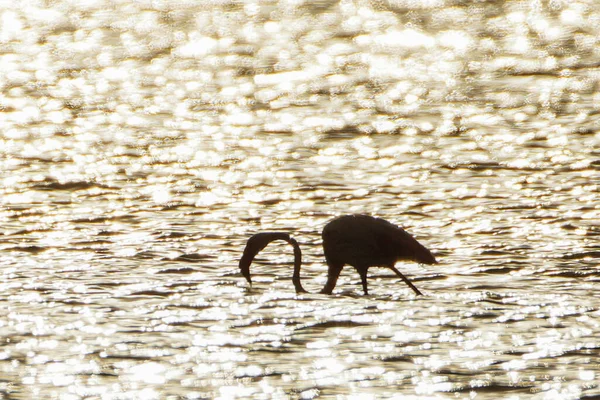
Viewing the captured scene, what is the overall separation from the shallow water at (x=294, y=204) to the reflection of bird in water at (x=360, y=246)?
0.25 metres

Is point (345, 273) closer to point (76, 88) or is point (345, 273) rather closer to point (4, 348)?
point (4, 348)

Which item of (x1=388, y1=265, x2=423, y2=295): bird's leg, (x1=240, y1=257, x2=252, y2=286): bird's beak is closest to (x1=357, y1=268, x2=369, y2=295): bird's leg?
(x1=388, y1=265, x2=423, y2=295): bird's leg

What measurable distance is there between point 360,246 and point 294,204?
383cm

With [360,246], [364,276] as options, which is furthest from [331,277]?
[360,246]

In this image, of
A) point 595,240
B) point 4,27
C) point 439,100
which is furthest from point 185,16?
point 595,240

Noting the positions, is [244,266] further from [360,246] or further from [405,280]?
[405,280]

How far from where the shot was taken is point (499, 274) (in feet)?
35.3

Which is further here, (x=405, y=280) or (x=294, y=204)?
(x=294, y=204)

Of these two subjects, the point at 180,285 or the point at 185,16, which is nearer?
the point at 180,285

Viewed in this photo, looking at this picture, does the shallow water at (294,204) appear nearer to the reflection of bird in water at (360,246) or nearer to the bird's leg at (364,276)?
the bird's leg at (364,276)

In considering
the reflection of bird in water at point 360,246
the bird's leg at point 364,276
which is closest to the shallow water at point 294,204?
the bird's leg at point 364,276

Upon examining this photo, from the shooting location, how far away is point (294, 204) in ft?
44.8

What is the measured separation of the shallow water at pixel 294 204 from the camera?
27.4 ft

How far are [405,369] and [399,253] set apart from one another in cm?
194
